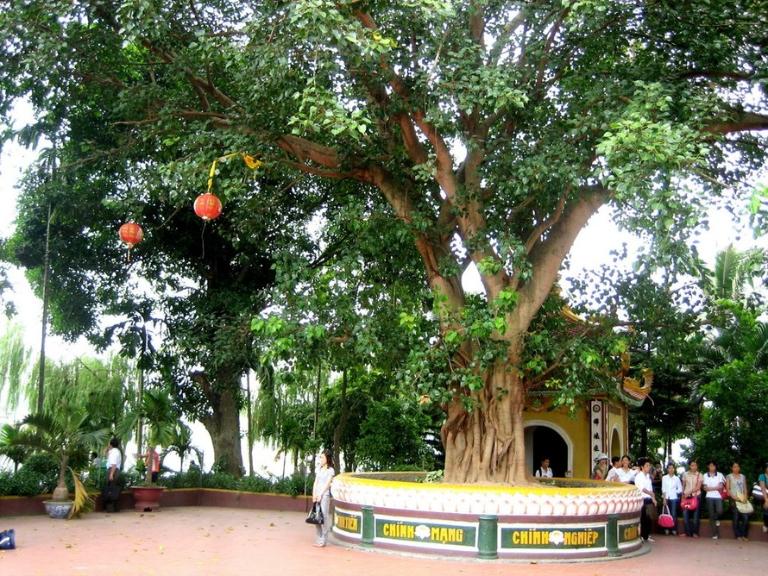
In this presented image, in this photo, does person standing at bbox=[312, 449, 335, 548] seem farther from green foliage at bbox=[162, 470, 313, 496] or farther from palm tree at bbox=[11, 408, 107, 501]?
green foliage at bbox=[162, 470, 313, 496]

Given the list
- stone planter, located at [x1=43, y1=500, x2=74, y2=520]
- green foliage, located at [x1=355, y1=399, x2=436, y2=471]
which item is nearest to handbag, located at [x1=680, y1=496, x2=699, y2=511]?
green foliage, located at [x1=355, y1=399, x2=436, y2=471]

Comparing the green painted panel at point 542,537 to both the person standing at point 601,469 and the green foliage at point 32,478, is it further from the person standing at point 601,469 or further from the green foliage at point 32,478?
the green foliage at point 32,478

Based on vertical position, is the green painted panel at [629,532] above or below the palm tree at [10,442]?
below

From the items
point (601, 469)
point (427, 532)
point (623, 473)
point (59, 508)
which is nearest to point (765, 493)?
point (623, 473)

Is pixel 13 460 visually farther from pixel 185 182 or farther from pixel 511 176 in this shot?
pixel 511 176

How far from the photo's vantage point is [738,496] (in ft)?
44.0

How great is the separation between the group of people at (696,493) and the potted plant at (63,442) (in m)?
8.98

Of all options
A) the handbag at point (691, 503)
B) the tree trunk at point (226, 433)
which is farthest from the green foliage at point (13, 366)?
the handbag at point (691, 503)

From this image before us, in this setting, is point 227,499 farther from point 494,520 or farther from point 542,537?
point 542,537

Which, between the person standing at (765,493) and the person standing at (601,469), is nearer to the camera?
the person standing at (765,493)

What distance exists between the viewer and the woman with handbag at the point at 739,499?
13.4m

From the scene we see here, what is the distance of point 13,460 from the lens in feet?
50.3

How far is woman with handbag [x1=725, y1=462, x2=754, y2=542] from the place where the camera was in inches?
528

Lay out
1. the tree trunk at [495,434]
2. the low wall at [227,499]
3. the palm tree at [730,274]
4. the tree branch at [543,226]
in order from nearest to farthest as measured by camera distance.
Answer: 1. the tree branch at [543,226]
2. the tree trunk at [495,434]
3. the low wall at [227,499]
4. the palm tree at [730,274]
